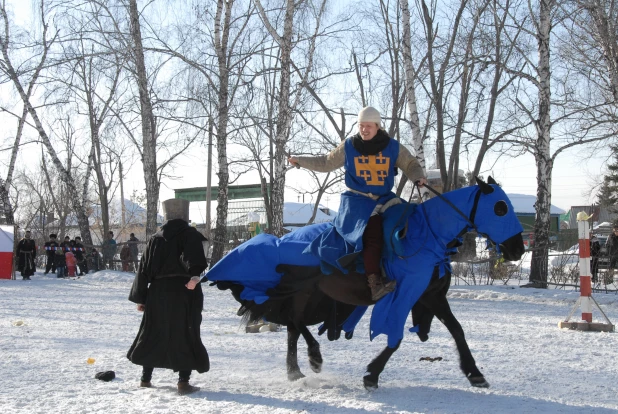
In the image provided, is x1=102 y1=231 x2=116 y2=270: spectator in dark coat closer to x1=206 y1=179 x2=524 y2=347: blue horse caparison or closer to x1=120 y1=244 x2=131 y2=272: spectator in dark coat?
x1=120 y1=244 x2=131 y2=272: spectator in dark coat

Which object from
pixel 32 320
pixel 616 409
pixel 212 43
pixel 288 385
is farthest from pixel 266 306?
pixel 212 43

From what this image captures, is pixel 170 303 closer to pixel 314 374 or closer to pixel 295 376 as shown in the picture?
pixel 295 376

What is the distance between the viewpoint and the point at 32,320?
10508 mm

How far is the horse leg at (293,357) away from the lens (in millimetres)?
5966

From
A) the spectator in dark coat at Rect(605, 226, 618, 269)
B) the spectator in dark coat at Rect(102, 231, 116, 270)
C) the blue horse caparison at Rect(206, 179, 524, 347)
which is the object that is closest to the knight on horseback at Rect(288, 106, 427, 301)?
the blue horse caparison at Rect(206, 179, 524, 347)

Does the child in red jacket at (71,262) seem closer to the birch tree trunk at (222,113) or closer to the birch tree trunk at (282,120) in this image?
the birch tree trunk at (222,113)

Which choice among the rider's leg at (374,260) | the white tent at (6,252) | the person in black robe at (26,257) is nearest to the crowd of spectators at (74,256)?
the person in black robe at (26,257)

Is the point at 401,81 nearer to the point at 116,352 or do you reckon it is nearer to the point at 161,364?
the point at 116,352

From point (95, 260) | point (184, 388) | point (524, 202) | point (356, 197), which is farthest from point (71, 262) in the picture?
point (524, 202)

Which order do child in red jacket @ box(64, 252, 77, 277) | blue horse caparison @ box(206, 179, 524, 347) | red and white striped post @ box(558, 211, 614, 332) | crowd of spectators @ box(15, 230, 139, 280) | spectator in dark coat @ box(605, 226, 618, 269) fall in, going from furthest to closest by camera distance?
1. child in red jacket @ box(64, 252, 77, 277)
2. crowd of spectators @ box(15, 230, 139, 280)
3. spectator in dark coat @ box(605, 226, 618, 269)
4. red and white striped post @ box(558, 211, 614, 332)
5. blue horse caparison @ box(206, 179, 524, 347)

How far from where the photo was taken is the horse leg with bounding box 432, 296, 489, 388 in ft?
17.9

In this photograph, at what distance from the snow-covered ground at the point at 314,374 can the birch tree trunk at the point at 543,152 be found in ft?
14.8

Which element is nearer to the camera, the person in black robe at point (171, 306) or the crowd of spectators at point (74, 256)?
the person in black robe at point (171, 306)

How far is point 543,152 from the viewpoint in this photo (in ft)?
50.4
